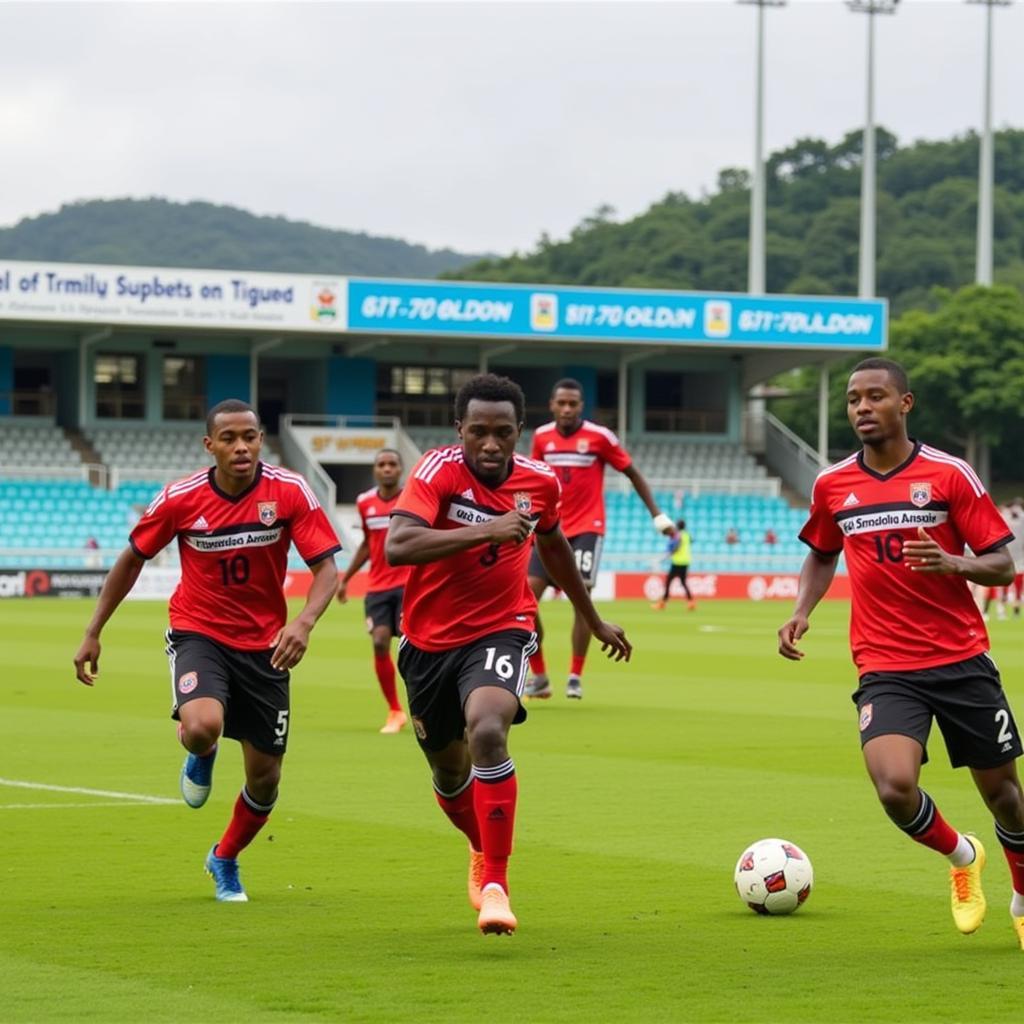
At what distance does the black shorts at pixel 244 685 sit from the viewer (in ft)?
30.3

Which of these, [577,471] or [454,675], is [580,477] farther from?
[454,675]

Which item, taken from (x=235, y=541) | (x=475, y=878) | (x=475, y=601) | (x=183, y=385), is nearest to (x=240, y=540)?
(x=235, y=541)

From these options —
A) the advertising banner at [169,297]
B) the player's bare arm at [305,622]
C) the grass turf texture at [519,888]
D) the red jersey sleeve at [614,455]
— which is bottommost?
the grass turf texture at [519,888]

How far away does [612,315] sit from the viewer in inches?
2372

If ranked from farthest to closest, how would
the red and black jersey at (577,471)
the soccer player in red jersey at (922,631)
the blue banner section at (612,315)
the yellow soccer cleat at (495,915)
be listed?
the blue banner section at (612,315) < the red and black jersey at (577,471) < the soccer player in red jersey at (922,631) < the yellow soccer cleat at (495,915)

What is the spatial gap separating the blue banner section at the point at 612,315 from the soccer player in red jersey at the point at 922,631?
5026 centimetres

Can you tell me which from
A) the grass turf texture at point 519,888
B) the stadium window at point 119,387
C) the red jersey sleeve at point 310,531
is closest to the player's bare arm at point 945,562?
the grass turf texture at point 519,888

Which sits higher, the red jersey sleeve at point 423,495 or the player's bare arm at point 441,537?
the red jersey sleeve at point 423,495

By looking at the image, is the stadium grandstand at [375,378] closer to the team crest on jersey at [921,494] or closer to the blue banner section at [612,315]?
the blue banner section at [612,315]

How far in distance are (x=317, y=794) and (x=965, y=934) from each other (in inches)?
227

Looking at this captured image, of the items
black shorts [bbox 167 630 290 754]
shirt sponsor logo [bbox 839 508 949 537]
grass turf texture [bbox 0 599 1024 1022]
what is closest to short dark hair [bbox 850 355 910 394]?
shirt sponsor logo [bbox 839 508 949 537]

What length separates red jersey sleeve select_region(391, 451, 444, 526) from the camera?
8.51 metres

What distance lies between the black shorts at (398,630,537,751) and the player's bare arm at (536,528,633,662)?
435mm

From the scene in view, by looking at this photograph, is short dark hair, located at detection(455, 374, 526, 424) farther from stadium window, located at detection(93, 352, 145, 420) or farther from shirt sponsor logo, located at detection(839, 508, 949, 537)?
stadium window, located at detection(93, 352, 145, 420)
